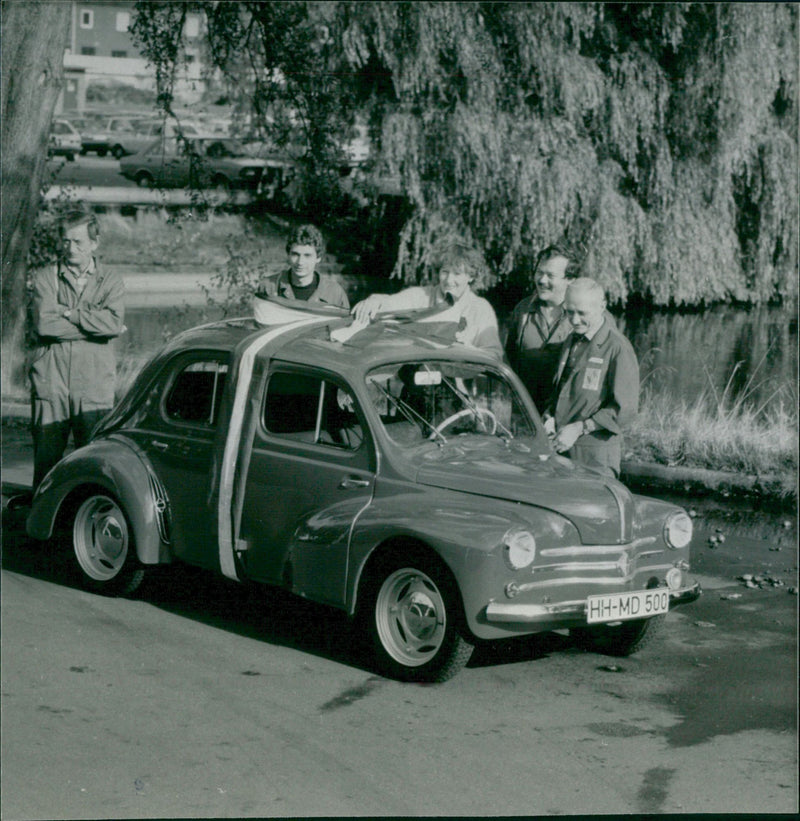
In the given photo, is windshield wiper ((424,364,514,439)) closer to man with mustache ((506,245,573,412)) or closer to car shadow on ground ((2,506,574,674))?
man with mustache ((506,245,573,412))

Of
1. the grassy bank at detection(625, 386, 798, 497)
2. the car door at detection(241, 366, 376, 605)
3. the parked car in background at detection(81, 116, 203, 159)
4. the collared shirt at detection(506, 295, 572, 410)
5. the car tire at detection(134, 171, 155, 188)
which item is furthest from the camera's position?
the parked car in background at detection(81, 116, 203, 159)

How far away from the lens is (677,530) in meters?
6.48

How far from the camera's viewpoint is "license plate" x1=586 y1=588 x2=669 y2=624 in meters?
5.95

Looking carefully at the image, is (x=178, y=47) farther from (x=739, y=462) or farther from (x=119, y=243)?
(x=119, y=243)

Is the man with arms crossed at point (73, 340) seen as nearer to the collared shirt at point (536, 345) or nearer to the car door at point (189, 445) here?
the car door at point (189, 445)

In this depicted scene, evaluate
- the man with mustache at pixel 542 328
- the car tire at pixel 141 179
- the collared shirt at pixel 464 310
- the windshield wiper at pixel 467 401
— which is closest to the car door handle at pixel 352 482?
the windshield wiper at pixel 467 401

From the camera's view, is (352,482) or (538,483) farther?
(352,482)

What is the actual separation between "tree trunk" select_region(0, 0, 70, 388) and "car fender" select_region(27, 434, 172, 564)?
5.91 feet

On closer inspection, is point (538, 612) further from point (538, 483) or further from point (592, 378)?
point (592, 378)

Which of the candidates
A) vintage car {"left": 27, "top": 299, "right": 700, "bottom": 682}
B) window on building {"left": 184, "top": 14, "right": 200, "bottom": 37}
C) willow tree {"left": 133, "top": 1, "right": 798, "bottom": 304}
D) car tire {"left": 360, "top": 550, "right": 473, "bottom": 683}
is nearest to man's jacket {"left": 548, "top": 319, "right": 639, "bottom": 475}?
vintage car {"left": 27, "top": 299, "right": 700, "bottom": 682}

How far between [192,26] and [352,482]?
11.3 meters

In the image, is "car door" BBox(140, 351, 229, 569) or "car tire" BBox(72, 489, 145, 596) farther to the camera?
"car tire" BBox(72, 489, 145, 596)

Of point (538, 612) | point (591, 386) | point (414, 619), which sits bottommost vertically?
point (414, 619)

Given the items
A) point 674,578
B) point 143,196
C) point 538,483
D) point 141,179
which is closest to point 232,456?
point 538,483
